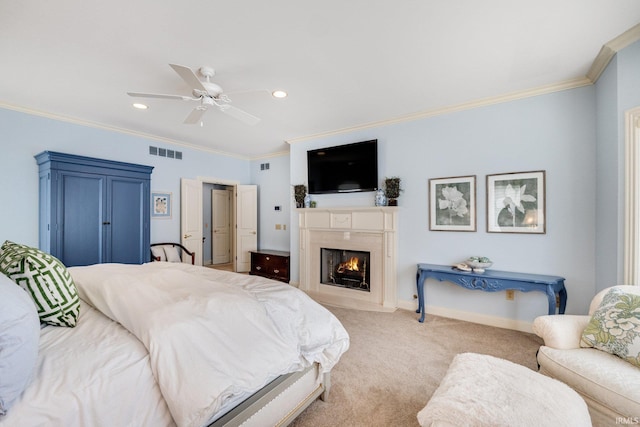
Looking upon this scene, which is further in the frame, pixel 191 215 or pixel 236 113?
pixel 191 215

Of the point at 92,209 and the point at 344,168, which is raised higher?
the point at 344,168

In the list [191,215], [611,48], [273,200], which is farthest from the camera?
[273,200]

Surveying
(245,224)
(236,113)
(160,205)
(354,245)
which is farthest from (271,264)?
→ (236,113)

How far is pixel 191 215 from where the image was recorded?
17.3 ft

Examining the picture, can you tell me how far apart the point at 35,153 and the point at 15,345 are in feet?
13.0

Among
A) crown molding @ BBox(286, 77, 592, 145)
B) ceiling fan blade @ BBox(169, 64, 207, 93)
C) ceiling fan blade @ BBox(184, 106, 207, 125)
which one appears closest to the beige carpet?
ceiling fan blade @ BBox(169, 64, 207, 93)

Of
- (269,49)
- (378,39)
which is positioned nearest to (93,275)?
(269,49)

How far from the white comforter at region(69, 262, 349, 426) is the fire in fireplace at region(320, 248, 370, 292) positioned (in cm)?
250

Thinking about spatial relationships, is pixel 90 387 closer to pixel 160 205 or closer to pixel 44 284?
pixel 44 284

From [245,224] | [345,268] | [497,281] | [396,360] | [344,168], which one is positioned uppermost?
[344,168]

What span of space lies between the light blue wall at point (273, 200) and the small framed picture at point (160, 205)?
188 centimetres

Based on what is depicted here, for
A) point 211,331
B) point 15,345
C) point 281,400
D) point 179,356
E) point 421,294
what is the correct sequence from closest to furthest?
A: 1. point 15,345
2. point 179,356
3. point 211,331
4. point 281,400
5. point 421,294

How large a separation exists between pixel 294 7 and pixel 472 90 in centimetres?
223

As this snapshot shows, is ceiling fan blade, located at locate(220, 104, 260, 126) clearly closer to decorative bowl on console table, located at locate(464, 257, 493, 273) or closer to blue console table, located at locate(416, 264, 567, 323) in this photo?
blue console table, located at locate(416, 264, 567, 323)
